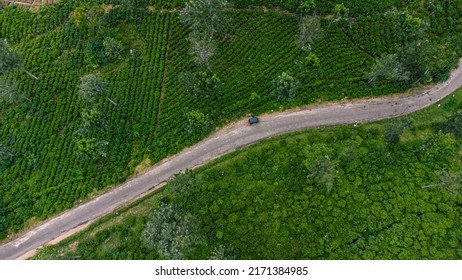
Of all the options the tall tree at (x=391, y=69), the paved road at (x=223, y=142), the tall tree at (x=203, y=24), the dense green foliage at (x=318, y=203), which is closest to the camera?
the dense green foliage at (x=318, y=203)

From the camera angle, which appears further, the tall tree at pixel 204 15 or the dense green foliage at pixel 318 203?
the tall tree at pixel 204 15

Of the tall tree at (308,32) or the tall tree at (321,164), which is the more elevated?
the tall tree at (308,32)

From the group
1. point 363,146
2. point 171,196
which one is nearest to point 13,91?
point 171,196

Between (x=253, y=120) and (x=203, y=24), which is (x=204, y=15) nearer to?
(x=203, y=24)

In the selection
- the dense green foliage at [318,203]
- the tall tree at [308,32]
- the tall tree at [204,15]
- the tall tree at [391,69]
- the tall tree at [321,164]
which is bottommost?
the dense green foliage at [318,203]

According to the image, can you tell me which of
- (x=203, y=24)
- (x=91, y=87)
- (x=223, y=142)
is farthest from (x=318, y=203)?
(x=91, y=87)

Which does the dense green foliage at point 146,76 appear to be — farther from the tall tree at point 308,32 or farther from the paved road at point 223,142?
the paved road at point 223,142

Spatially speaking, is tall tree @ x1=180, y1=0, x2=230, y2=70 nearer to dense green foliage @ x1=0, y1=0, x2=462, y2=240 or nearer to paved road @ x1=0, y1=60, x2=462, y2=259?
dense green foliage @ x1=0, y1=0, x2=462, y2=240

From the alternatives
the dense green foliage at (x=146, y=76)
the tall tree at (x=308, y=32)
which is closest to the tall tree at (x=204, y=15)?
the dense green foliage at (x=146, y=76)
